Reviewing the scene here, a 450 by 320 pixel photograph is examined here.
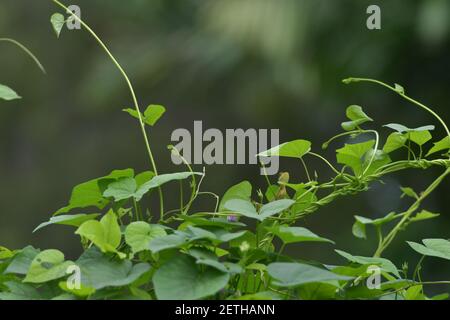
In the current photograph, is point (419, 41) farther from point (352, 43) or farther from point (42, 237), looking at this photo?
point (42, 237)

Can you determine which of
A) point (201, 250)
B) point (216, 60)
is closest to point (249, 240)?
point (201, 250)

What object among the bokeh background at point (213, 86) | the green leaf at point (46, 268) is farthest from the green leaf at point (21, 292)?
the bokeh background at point (213, 86)

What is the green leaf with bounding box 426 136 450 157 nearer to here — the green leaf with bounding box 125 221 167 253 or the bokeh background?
the green leaf with bounding box 125 221 167 253

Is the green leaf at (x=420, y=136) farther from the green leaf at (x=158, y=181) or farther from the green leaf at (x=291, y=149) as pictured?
the green leaf at (x=158, y=181)

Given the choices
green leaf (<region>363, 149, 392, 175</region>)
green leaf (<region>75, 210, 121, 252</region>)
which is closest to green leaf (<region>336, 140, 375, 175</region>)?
green leaf (<region>363, 149, 392, 175</region>)

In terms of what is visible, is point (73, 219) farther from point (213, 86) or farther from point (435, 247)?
point (213, 86)

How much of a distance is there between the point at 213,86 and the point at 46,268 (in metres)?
6.65

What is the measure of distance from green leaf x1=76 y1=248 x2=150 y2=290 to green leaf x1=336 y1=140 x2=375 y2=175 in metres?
0.23

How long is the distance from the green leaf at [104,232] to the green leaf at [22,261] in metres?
0.06

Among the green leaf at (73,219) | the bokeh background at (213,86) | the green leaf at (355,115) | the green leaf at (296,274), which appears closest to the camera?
the green leaf at (296,274)

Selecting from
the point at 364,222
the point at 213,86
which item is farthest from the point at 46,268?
the point at 213,86

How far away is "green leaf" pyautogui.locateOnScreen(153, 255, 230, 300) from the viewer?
0.62 m

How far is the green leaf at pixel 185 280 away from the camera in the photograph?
624 millimetres

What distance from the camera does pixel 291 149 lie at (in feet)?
2.74
